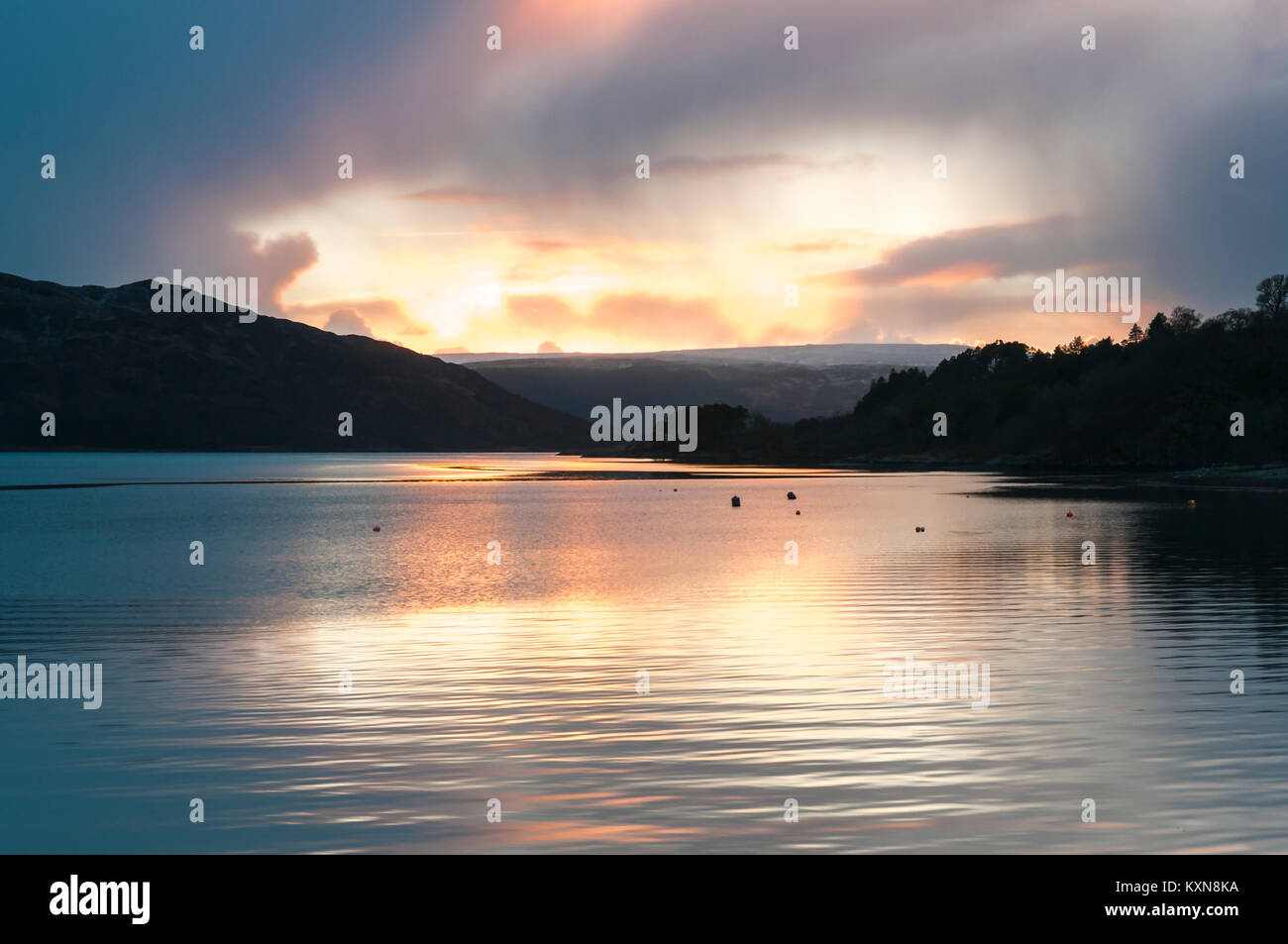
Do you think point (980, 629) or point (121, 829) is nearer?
point (121, 829)

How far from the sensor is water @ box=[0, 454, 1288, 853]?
1449 cm

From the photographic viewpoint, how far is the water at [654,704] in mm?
14492

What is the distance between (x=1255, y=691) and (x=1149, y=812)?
8.96 metres

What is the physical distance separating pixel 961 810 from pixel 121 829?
987 cm

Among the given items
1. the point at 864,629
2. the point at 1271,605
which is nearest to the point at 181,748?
the point at 864,629

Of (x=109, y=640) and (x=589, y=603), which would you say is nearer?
(x=109, y=640)

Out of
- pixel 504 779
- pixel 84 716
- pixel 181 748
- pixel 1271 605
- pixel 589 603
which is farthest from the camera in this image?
pixel 589 603

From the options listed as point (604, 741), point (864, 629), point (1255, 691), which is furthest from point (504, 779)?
point (864, 629)

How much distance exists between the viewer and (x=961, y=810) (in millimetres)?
14766

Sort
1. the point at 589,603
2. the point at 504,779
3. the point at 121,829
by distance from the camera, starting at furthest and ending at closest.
A: the point at 589,603, the point at 504,779, the point at 121,829

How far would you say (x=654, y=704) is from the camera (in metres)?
21.8

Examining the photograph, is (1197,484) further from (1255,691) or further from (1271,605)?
(1255,691)

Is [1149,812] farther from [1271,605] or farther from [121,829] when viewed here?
[1271,605]
